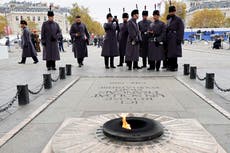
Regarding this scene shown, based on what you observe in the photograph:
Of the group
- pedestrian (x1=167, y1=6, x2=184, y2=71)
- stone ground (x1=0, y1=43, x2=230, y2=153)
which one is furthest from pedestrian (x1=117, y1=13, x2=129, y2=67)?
stone ground (x1=0, y1=43, x2=230, y2=153)

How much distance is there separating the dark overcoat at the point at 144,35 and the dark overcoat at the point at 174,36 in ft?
3.22

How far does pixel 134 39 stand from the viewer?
9.49m

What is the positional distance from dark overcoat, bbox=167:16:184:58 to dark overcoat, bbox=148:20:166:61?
0.71 feet

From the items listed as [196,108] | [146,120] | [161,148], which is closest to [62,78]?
[196,108]

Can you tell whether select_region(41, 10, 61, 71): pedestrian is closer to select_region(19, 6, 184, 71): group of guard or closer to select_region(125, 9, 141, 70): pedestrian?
select_region(19, 6, 184, 71): group of guard

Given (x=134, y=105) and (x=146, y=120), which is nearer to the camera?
(x=146, y=120)

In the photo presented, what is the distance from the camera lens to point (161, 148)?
3.04 m

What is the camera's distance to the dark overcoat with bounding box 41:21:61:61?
1054 centimetres

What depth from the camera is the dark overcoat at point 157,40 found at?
31.1ft

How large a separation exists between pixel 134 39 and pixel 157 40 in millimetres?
766

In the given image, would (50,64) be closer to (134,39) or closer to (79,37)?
(79,37)

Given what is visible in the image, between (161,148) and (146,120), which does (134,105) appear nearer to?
(146,120)

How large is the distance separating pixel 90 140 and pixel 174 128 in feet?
3.67

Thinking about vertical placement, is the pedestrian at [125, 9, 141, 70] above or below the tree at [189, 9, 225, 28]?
below
